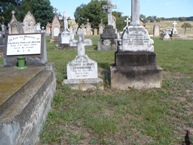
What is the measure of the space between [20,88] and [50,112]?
1.30 m

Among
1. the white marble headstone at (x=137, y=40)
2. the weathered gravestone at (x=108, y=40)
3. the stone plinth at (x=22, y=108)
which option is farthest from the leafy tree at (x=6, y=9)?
the stone plinth at (x=22, y=108)

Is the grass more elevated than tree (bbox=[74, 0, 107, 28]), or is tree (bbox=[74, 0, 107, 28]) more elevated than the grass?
tree (bbox=[74, 0, 107, 28])

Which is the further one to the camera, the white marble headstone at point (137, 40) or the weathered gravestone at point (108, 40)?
the weathered gravestone at point (108, 40)

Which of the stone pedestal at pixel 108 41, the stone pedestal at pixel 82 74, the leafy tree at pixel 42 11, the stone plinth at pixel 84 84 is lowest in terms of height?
the stone plinth at pixel 84 84

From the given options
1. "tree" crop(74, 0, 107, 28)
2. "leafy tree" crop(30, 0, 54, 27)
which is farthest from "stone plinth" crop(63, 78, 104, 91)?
"tree" crop(74, 0, 107, 28)

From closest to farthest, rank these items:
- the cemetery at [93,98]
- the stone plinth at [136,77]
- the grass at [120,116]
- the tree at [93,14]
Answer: the cemetery at [93,98] → the grass at [120,116] → the stone plinth at [136,77] → the tree at [93,14]

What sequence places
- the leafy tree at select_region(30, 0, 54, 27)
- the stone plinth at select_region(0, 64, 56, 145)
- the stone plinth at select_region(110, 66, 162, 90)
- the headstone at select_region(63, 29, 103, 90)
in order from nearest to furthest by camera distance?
the stone plinth at select_region(0, 64, 56, 145), the stone plinth at select_region(110, 66, 162, 90), the headstone at select_region(63, 29, 103, 90), the leafy tree at select_region(30, 0, 54, 27)

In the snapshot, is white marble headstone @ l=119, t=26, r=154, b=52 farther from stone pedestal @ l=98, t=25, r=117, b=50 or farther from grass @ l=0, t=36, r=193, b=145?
stone pedestal @ l=98, t=25, r=117, b=50

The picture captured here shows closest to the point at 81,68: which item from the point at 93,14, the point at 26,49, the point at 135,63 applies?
the point at 135,63

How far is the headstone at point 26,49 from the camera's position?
502 cm

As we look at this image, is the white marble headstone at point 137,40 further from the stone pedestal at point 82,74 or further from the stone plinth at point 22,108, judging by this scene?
the stone plinth at point 22,108

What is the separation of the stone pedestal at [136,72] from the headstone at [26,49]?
1.84 metres

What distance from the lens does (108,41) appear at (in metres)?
14.1

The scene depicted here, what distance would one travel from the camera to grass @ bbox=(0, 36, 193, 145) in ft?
11.2
